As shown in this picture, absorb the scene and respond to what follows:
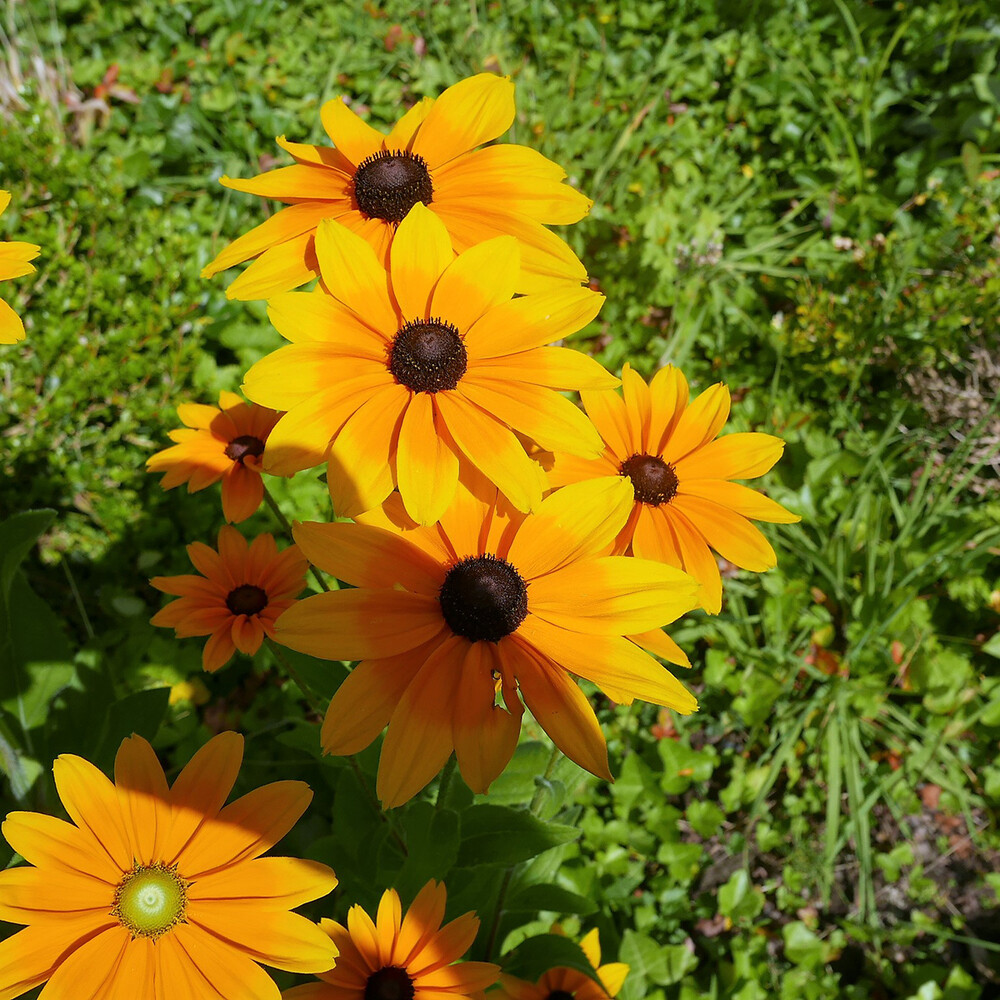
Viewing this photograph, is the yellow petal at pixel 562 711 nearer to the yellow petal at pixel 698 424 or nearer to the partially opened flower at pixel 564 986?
the yellow petal at pixel 698 424

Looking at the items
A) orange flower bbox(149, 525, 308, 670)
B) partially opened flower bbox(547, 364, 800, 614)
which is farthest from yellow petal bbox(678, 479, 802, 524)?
orange flower bbox(149, 525, 308, 670)

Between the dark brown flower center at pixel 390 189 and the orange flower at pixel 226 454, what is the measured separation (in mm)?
453

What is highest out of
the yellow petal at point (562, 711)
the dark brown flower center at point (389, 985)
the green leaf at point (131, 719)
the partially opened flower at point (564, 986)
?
the green leaf at point (131, 719)

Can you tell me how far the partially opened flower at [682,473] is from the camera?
1.17 metres

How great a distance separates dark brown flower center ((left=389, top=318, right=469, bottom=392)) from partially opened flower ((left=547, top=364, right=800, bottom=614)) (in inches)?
8.2

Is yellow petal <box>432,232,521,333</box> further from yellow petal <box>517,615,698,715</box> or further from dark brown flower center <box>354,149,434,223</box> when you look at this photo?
yellow petal <box>517,615,698,715</box>

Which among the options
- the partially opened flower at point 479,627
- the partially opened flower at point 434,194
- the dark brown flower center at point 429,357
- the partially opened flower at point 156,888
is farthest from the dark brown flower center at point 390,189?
the partially opened flower at point 156,888

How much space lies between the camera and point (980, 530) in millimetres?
2443

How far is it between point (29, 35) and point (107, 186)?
131 centimetres

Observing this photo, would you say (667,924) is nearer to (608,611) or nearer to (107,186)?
(608,611)

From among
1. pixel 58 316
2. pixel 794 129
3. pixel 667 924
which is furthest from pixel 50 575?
pixel 794 129

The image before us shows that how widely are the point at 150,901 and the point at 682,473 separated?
0.93m

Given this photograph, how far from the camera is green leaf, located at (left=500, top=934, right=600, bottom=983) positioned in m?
1.59

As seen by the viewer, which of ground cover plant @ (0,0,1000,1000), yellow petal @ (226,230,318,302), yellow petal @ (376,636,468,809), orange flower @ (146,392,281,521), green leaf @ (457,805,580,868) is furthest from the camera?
ground cover plant @ (0,0,1000,1000)
